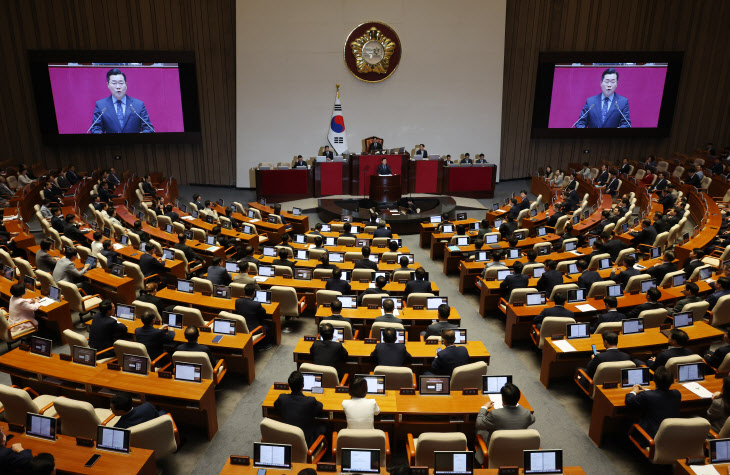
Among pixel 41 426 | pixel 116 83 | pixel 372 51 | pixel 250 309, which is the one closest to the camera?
pixel 41 426

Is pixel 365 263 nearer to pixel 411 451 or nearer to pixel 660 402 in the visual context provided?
pixel 411 451

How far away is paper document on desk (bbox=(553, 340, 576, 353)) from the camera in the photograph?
251 inches

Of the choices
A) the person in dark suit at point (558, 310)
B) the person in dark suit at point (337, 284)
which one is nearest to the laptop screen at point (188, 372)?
the person in dark suit at point (337, 284)

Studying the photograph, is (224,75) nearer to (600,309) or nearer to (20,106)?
(20,106)

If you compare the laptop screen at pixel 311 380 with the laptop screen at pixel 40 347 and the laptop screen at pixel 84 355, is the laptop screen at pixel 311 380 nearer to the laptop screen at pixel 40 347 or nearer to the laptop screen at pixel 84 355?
the laptop screen at pixel 84 355

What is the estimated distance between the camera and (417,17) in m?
18.0

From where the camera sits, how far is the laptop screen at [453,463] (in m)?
4.20

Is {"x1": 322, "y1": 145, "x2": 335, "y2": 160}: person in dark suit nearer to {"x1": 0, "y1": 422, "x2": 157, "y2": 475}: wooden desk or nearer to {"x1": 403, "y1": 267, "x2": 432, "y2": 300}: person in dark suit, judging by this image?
{"x1": 403, "y1": 267, "x2": 432, "y2": 300}: person in dark suit

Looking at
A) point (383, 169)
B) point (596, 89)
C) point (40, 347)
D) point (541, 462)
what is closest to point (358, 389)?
point (541, 462)

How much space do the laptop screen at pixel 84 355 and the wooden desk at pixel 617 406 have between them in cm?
557

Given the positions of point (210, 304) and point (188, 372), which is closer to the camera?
point (188, 372)

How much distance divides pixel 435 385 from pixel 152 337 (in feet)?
11.3

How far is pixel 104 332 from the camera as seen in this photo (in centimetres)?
652

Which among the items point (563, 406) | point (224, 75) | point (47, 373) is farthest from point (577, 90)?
point (47, 373)
